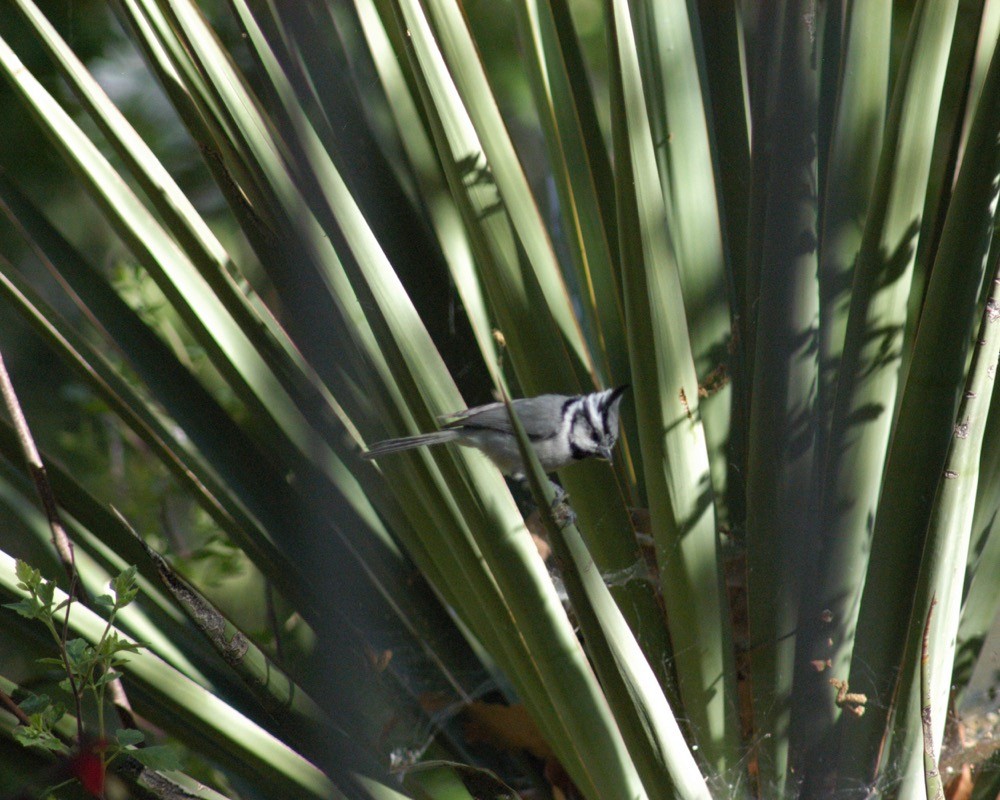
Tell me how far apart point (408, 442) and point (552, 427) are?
345 mm

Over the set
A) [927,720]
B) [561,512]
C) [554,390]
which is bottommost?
[927,720]

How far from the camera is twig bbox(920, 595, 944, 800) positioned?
39.0 inches

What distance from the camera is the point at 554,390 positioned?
1.35 metres

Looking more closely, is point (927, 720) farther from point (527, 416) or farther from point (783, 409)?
point (527, 416)

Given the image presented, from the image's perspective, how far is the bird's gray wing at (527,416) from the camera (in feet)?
4.58

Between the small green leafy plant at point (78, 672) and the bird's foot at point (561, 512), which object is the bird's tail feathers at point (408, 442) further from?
the small green leafy plant at point (78, 672)

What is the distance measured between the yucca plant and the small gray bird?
0.03 meters

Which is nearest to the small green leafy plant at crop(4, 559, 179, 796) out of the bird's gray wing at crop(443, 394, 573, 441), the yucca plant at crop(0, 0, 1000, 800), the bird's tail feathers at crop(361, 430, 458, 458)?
the yucca plant at crop(0, 0, 1000, 800)

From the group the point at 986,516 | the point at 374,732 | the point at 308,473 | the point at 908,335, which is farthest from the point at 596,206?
the point at 374,732

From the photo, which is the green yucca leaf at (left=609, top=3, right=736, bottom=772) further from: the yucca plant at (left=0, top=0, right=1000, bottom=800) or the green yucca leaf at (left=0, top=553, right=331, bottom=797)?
the green yucca leaf at (left=0, top=553, right=331, bottom=797)

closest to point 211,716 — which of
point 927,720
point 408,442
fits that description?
point 408,442

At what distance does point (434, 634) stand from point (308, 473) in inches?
13.2

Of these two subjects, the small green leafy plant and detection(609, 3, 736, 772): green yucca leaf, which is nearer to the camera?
the small green leafy plant

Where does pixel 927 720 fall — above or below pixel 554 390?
below
